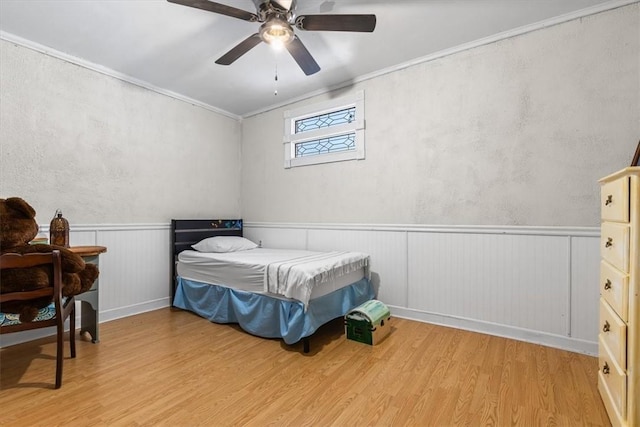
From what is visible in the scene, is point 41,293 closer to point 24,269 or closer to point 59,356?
point 24,269

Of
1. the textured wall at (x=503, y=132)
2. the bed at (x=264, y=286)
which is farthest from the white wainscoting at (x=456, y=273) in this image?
the bed at (x=264, y=286)

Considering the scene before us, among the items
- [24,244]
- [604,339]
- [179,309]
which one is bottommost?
[179,309]

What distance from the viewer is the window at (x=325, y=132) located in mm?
3314

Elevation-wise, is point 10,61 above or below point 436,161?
above

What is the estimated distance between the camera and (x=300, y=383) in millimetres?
1839

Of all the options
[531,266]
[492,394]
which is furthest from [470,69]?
[492,394]

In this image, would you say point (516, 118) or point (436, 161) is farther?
point (436, 161)

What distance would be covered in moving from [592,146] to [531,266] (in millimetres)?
1002

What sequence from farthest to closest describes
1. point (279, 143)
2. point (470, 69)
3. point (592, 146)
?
point (279, 143) < point (470, 69) < point (592, 146)

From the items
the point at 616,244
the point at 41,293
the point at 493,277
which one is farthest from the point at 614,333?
the point at 41,293

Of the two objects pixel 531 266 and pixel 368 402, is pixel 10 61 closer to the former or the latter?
pixel 368 402

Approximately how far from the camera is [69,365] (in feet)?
6.72

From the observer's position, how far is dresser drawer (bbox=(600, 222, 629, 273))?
1.36m

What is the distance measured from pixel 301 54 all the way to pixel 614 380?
2.72m
